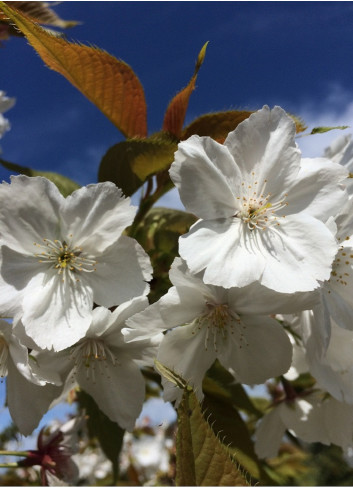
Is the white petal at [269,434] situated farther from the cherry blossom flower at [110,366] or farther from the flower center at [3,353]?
the flower center at [3,353]

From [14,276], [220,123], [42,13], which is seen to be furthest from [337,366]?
[42,13]

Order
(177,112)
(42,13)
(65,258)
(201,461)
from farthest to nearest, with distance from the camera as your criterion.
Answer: (42,13)
(177,112)
(65,258)
(201,461)

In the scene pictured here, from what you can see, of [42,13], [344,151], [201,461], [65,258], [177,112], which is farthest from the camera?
[42,13]

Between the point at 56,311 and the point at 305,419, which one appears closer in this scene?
the point at 56,311

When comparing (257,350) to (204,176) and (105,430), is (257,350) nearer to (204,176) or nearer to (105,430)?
(204,176)

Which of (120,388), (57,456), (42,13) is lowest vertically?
(57,456)

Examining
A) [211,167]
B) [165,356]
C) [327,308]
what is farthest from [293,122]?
[165,356]
